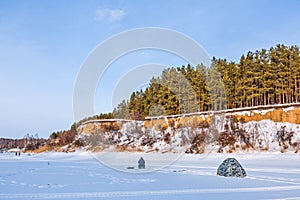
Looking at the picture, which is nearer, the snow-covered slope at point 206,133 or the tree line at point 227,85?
the snow-covered slope at point 206,133

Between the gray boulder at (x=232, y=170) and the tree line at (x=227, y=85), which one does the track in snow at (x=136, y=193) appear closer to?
the gray boulder at (x=232, y=170)

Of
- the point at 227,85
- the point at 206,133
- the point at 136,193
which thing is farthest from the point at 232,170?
the point at 227,85

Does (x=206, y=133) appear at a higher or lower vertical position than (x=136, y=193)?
higher

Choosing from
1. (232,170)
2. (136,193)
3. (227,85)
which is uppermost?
(227,85)

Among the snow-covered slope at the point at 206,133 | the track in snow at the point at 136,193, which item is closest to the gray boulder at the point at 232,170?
the track in snow at the point at 136,193

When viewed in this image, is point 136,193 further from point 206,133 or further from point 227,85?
point 227,85

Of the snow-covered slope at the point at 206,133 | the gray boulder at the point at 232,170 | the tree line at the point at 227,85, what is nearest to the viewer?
the gray boulder at the point at 232,170

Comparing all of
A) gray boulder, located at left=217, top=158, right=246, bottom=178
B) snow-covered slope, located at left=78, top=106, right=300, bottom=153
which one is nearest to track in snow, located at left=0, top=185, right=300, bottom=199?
gray boulder, located at left=217, top=158, right=246, bottom=178

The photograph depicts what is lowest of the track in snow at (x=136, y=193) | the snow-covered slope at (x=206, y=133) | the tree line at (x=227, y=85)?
the track in snow at (x=136, y=193)

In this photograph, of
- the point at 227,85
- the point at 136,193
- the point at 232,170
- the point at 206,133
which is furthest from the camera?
the point at 227,85

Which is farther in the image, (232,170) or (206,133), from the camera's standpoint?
(206,133)

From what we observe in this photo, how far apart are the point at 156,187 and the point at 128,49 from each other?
38.6 feet

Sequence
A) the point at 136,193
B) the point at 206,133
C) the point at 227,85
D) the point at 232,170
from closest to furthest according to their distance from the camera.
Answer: the point at 136,193 → the point at 232,170 → the point at 206,133 → the point at 227,85

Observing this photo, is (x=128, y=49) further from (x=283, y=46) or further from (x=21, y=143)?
A: (x=21, y=143)
